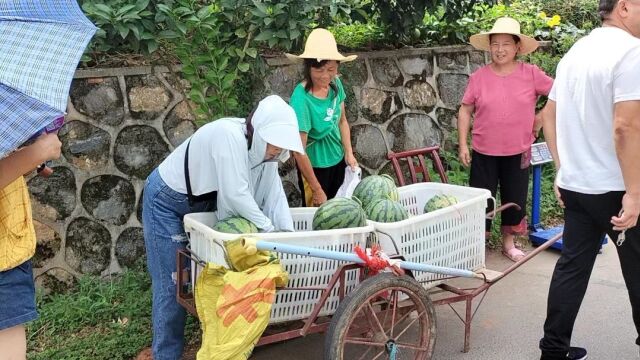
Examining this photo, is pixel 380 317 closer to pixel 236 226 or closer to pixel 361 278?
pixel 361 278

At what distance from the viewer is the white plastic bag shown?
449cm

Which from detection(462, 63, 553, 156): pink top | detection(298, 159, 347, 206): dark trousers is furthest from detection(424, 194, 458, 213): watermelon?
detection(462, 63, 553, 156): pink top

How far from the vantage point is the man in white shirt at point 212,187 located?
324 cm

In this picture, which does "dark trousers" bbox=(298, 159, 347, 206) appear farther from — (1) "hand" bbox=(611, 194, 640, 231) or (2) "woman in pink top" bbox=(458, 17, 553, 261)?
(1) "hand" bbox=(611, 194, 640, 231)

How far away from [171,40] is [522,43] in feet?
9.75

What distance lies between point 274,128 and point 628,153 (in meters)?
1.84

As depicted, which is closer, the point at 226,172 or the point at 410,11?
the point at 226,172

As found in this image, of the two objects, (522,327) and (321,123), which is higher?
(321,123)

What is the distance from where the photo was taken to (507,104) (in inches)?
203

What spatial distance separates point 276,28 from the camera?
4984 mm

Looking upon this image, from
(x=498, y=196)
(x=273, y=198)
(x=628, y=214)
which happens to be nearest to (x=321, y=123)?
(x=273, y=198)

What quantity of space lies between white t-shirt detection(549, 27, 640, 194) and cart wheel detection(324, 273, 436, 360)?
3.67 feet

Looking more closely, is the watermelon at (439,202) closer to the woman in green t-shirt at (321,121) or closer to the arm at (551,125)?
the arm at (551,125)

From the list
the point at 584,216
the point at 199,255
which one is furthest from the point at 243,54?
the point at 584,216
